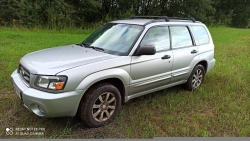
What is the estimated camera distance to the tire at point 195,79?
4.95m

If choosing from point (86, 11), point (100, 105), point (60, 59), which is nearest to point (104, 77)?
point (100, 105)

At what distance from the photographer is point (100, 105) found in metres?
3.38

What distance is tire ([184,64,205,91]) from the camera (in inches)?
195

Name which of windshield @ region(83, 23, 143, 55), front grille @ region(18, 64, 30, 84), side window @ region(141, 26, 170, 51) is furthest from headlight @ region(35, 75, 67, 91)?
side window @ region(141, 26, 170, 51)

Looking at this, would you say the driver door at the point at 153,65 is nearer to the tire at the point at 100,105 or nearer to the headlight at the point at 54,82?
the tire at the point at 100,105

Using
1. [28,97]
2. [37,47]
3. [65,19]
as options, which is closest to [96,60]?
[28,97]

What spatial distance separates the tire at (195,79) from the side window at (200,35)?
55cm

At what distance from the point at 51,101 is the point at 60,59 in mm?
727

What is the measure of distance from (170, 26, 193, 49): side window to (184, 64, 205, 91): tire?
24.4 inches

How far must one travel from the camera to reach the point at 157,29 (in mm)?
4203

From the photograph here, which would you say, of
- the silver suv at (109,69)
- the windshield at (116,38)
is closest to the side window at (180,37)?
the silver suv at (109,69)

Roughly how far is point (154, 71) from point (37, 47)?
5658 mm

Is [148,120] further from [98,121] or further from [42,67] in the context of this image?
[42,67]

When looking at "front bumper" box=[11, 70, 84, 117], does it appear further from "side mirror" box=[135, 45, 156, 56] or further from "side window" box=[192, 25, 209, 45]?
"side window" box=[192, 25, 209, 45]
